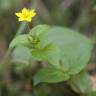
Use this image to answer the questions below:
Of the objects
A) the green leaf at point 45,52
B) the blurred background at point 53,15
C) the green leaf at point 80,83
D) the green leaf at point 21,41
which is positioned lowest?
the green leaf at point 80,83

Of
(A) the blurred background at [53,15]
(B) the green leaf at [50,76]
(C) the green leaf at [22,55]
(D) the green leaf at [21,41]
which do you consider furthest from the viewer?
(A) the blurred background at [53,15]

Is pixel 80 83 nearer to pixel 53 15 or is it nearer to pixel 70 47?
pixel 70 47

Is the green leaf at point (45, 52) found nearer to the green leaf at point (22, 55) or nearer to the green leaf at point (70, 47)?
the green leaf at point (70, 47)

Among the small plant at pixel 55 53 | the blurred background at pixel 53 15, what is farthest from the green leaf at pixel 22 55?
the blurred background at pixel 53 15

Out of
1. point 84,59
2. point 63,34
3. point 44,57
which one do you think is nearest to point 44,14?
point 63,34

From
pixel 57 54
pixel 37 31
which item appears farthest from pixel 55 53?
pixel 37 31

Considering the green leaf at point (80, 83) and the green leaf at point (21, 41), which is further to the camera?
the green leaf at point (80, 83)

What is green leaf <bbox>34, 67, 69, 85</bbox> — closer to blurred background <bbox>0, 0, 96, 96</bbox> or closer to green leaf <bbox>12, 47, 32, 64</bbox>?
green leaf <bbox>12, 47, 32, 64</bbox>

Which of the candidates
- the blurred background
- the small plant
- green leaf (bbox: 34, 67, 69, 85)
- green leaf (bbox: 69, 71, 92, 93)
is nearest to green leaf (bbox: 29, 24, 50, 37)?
the small plant
